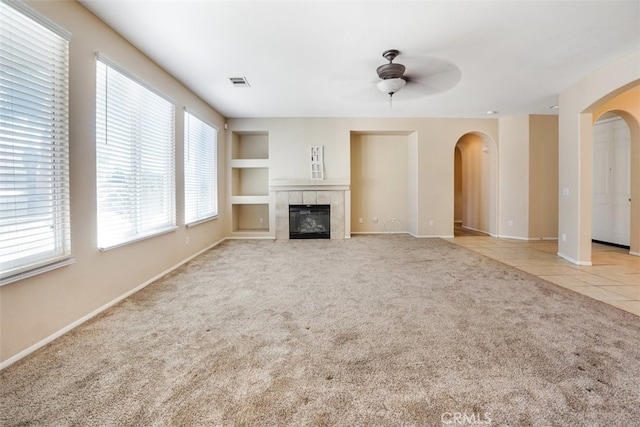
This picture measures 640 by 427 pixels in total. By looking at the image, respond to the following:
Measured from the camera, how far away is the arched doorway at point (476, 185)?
6520 millimetres

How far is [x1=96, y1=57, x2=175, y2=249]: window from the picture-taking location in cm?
259

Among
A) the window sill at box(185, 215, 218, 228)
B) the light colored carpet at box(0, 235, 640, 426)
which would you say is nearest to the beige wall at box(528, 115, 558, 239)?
the light colored carpet at box(0, 235, 640, 426)

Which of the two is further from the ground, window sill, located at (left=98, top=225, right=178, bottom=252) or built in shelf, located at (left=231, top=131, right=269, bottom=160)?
built in shelf, located at (left=231, top=131, right=269, bottom=160)

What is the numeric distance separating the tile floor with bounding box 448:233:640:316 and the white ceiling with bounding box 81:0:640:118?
2.67 metres

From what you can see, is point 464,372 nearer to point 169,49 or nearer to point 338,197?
point 169,49

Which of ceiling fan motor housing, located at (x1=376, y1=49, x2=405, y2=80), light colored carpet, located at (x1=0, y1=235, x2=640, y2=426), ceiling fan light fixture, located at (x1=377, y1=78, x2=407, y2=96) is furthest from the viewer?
ceiling fan light fixture, located at (x1=377, y1=78, x2=407, y2=96)

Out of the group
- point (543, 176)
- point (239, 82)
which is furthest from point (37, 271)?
point (543, 176)

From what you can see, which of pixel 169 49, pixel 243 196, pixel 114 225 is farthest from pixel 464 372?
pixel 243 196

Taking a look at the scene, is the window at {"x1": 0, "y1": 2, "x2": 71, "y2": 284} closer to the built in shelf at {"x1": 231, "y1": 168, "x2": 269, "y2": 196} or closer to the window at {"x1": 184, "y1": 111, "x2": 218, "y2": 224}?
the window at {"x1": 184, "y1": 111, "x2": 218, "y2": 224}

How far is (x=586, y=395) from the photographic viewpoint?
1408mm

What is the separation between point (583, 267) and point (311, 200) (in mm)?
4695

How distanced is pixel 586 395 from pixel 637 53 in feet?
13.0

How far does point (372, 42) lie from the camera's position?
118 inches

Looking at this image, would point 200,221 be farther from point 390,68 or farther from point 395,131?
point 395,131
